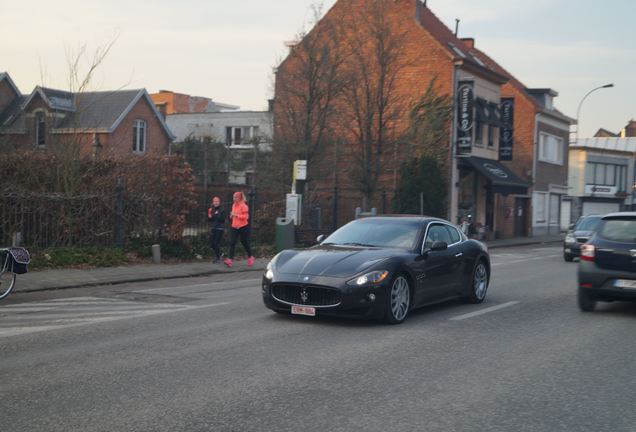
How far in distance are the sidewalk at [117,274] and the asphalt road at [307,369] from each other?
2.35 meters

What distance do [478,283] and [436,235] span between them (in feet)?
4.70

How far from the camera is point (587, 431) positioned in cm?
510

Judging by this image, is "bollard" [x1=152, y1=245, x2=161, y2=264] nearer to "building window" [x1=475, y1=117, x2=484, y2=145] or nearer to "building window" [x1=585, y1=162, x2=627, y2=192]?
"building window" [x1=475, y1=117, x2=484, y2=145]

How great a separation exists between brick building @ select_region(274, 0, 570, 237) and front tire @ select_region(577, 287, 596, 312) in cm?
1692

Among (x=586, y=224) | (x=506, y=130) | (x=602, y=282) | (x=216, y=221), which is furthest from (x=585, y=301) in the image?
(x=506, y=130)

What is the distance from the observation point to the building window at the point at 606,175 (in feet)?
200

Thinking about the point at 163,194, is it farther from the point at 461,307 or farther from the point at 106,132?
the point at 106,132

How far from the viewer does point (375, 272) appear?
909 cm

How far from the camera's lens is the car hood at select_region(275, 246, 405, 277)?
9117 millimetres

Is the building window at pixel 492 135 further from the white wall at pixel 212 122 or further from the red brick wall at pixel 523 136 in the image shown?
the white wall at pixel 212 122

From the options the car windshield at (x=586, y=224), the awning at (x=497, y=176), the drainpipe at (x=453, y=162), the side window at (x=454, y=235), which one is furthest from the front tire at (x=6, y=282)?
the awning at (x=497, y=176)

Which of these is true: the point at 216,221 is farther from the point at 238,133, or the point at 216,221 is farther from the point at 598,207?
the point at 598,207

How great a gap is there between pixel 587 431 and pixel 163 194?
1491 centimetres

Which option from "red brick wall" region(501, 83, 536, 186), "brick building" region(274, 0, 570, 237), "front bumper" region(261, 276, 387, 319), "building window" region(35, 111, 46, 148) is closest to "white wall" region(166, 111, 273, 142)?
"building window" region(35, 111, 46, 148)
